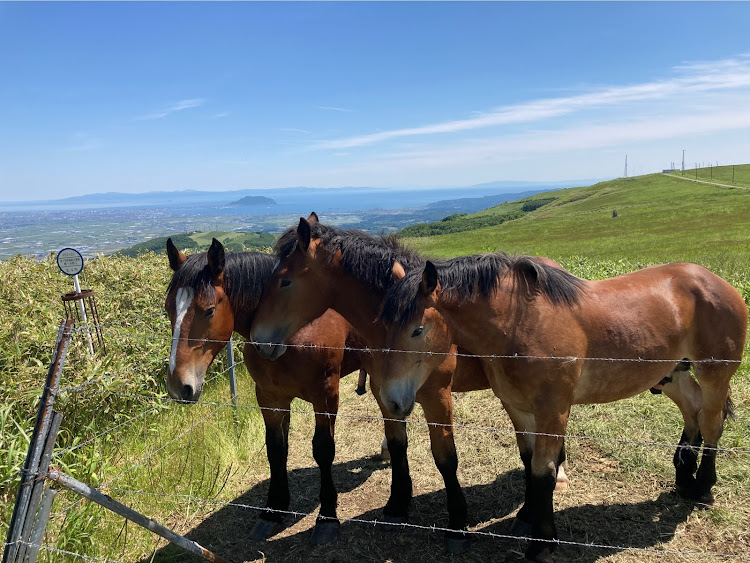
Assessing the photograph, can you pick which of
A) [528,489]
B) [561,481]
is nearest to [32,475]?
[528,489]

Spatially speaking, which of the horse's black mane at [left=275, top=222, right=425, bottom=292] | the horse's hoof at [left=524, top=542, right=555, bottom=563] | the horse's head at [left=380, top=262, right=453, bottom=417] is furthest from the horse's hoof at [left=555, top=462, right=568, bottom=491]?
the horse's black mane at [left=275, top=222, right=425, bottom=292]

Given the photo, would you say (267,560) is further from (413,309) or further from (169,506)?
(413,309)

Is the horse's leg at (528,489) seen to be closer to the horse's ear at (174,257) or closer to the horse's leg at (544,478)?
the horse's leg at (544,478)

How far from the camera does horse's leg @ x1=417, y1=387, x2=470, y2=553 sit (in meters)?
3.33

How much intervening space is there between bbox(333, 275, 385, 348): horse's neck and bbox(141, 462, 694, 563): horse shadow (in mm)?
1500

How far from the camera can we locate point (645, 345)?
10.5ft

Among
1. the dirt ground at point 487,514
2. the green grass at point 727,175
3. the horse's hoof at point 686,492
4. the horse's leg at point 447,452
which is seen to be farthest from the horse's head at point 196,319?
the green grass at point 727,175

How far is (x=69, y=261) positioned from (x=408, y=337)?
4.66m

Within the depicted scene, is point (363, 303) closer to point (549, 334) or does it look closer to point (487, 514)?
point (549, 334)

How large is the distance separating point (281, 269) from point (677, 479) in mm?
3710

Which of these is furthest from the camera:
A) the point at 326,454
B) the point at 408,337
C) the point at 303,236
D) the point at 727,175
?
the point at 727,175

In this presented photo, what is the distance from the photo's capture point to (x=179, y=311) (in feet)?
9.95

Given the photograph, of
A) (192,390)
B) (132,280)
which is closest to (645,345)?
(192,390)

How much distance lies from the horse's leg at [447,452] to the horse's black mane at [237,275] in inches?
57.6
